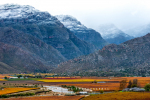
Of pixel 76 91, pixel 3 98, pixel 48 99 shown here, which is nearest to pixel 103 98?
pixel 48 99

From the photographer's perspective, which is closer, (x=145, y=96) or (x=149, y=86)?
(x=145, y=96)

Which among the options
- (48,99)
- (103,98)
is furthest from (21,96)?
(103,98)

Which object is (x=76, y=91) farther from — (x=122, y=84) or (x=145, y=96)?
(x=145, y=96)

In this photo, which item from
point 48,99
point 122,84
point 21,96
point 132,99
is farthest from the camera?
point 122,84

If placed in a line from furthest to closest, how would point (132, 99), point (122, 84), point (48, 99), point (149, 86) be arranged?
point (122, 84), point (149, 86), point (48, 99), point (132, 99)

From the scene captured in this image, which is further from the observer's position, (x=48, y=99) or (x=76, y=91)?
(x=76, y=91)

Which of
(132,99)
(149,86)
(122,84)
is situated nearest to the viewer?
(132,99)

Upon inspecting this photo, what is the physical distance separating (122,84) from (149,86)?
15.1m

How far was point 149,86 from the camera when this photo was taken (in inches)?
4464

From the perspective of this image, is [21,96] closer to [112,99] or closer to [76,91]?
[76,91]

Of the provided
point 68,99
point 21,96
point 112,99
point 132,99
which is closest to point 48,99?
point 68,99

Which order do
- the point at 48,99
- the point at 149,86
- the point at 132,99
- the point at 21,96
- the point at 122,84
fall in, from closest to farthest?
the point at 132,99
the point at 48,99
the point at 21,96
the point at 149,86
the point at 122,84

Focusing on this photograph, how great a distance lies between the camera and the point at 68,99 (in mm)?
95062

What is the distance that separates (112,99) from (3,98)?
135 feet
